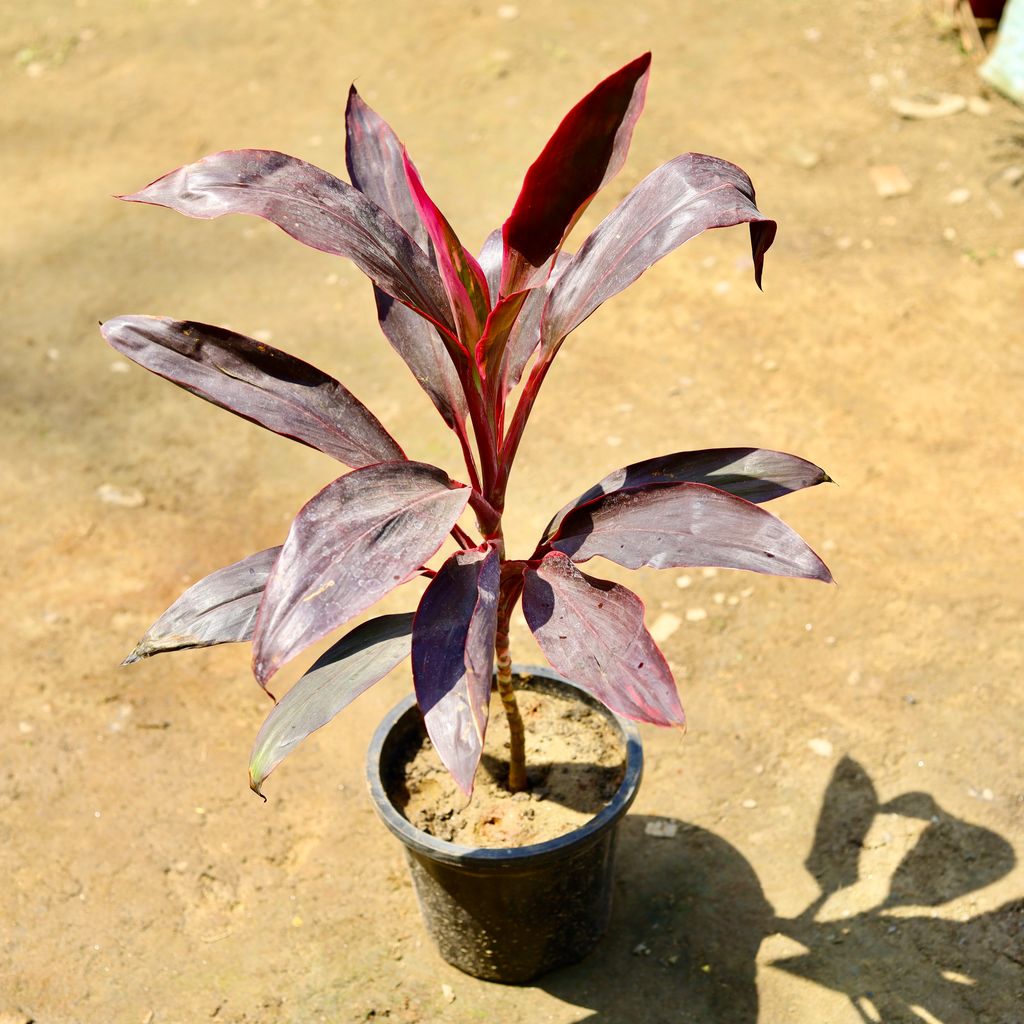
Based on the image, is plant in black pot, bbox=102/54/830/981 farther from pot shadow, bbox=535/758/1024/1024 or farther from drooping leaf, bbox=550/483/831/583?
pot shadow, bbox=535/758/1024/1024

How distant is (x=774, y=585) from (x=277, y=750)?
5.50 ft

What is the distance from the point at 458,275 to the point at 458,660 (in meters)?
0.50

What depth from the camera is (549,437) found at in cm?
346

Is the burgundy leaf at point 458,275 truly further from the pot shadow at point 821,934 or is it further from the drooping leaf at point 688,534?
the pot shadow at point 821,934

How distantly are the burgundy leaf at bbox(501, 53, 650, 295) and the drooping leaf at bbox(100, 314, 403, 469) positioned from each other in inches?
13.4

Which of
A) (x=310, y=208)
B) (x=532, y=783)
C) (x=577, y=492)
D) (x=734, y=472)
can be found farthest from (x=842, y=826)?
(x=310, y=208)

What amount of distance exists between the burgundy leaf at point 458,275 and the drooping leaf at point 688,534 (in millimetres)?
300

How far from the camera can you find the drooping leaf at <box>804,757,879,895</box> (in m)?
2.35

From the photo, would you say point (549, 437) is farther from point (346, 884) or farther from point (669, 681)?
point (669, 681)

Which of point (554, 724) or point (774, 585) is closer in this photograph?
point (554, 724)

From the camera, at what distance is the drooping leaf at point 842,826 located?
235 centimetres

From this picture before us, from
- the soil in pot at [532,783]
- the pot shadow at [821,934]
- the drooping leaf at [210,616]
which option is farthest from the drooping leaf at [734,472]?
the pot shadow at [821,934]

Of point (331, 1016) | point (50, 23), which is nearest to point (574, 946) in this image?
point (331, 1016)

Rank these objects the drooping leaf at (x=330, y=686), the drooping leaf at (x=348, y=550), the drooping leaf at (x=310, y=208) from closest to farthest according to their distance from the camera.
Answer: the drooping leaf at (x=348, y=550) → the drooping leaf at (x=310, y=208) → the drooping leaf at (x=330, y=686)
